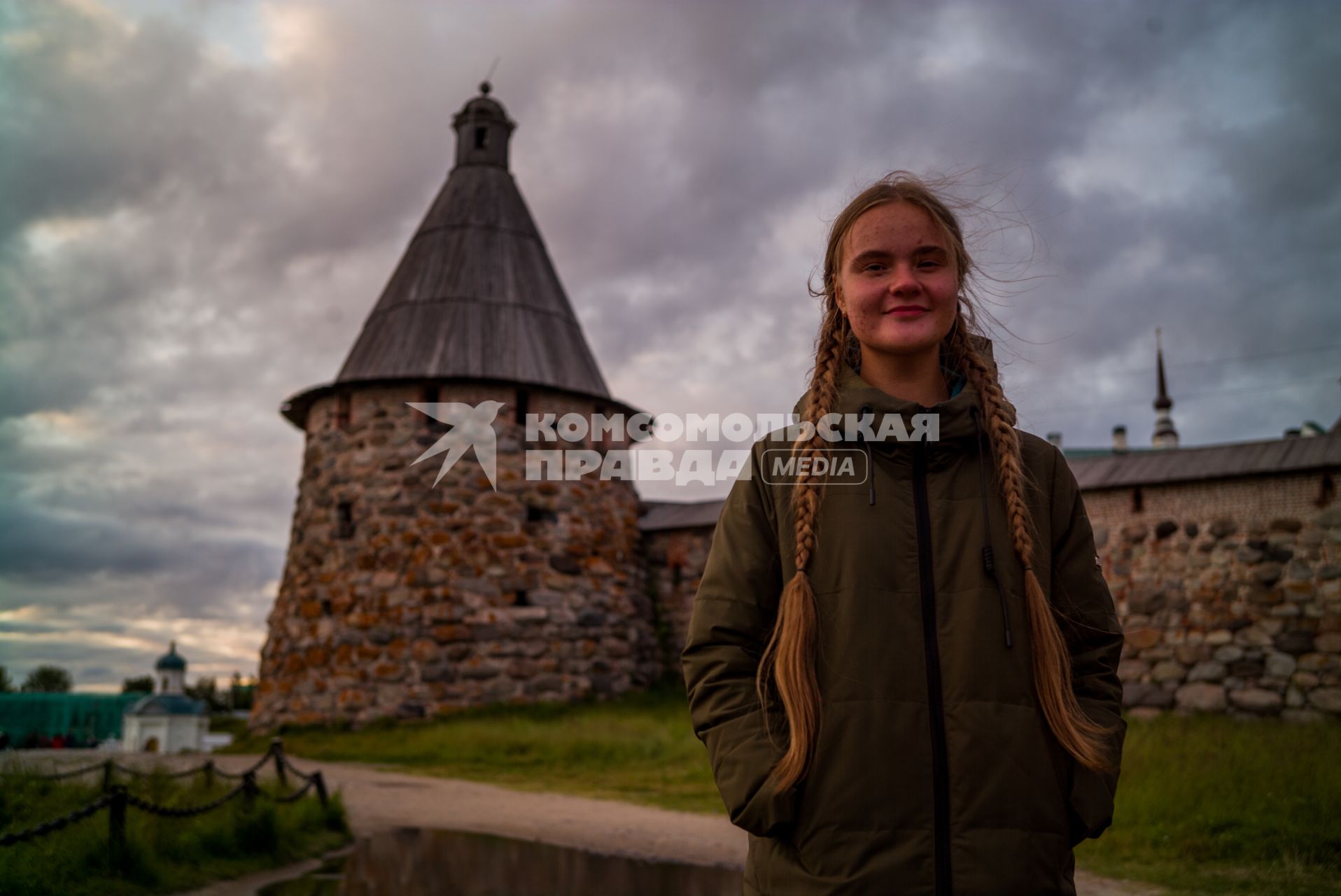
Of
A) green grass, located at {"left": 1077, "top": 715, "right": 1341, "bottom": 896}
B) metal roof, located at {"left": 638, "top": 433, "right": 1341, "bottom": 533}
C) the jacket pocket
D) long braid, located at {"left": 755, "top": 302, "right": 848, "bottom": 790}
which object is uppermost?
metal roof, located at {"left": 638, "top": 433, "right": 1341, "bottom": 533}

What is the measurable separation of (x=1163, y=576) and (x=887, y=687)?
11.1 meters

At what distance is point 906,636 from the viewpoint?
191 centimetres

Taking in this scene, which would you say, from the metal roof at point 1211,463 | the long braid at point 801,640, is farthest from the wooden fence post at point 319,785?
the metal roof at point 1211,463

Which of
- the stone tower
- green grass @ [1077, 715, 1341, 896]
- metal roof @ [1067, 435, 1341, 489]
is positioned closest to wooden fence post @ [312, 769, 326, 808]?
green grass @ [1077, 715, 1341, 896]

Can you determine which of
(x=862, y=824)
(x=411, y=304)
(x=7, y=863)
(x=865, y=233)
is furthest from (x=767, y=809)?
(x=411, y=304)

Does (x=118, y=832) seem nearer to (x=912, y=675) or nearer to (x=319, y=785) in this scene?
(x=319, y=785)

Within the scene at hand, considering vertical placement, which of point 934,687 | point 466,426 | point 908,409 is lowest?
point 934,687

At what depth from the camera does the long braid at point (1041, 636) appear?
6.20 feet

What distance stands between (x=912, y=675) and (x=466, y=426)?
1402 cm

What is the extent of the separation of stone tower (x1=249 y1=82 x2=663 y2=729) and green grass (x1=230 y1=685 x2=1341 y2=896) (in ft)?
2.11

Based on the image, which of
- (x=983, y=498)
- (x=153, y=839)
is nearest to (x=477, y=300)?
(x=153, y=839)

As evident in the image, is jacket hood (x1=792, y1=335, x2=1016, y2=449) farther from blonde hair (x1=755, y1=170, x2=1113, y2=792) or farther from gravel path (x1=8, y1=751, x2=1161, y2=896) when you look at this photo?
gravel path (x1=8, y1=751, x2=1161, y2=896)

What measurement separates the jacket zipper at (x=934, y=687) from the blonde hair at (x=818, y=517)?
169 mm

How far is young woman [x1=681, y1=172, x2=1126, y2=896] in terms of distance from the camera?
5.95ft
